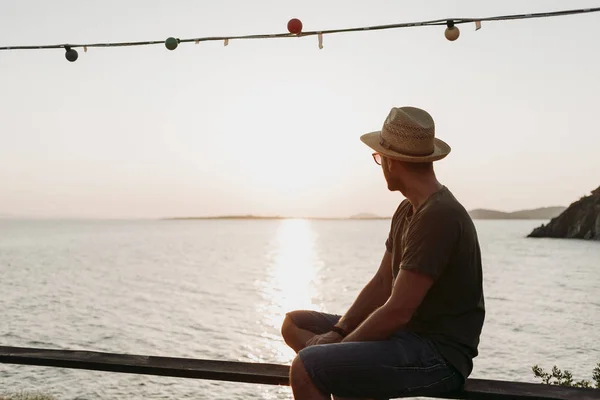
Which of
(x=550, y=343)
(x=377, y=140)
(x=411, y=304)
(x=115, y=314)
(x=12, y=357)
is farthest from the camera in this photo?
(x=115, y=314)

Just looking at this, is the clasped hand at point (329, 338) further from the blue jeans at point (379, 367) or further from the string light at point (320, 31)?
the string light at point (320, 31)

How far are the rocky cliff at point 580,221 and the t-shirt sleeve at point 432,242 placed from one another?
117789 millimetres

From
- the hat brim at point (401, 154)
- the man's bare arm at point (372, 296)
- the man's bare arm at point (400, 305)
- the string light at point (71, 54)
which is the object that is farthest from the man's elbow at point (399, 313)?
the string light at point (71, 54)

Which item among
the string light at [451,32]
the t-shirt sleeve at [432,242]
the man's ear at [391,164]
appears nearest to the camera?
the t-shirt sleeve at [432,242]

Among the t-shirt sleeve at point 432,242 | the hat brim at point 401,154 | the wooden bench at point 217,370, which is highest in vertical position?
the hat brim at point 401,154

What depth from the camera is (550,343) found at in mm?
23516

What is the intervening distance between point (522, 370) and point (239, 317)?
13.6m

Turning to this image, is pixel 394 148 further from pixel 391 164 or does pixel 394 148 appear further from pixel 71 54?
pixel 71 54

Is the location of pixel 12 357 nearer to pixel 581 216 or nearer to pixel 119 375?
pixel 119 375

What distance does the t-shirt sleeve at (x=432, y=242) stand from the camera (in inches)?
110

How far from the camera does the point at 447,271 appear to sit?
2.92 meters

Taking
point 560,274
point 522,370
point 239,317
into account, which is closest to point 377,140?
point 522,370

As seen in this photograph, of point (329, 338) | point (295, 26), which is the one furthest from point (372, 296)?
point (295, 26)

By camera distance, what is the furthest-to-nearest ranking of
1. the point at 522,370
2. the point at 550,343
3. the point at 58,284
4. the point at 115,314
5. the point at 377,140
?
1. the point at 58,284
2. the point at 115,314
3. the point at 550,343
4. the point at 522,370
5. the point at 377,140
